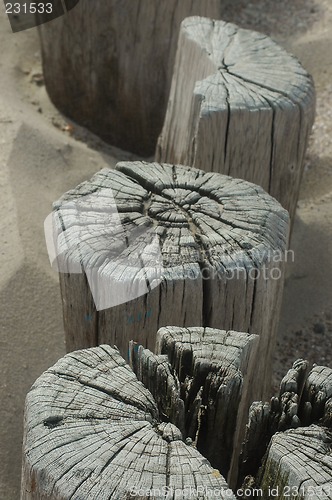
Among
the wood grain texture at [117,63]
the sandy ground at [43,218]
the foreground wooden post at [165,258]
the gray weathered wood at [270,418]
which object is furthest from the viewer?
the wood grain texture at [117,63]

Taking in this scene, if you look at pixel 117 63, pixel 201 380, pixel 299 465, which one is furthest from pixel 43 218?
pixel 299 465

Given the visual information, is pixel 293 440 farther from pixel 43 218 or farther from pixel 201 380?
pixel 43 218

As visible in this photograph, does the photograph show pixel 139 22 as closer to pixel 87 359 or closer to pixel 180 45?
pixel 180 45

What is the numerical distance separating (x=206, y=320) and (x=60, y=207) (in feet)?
1.94

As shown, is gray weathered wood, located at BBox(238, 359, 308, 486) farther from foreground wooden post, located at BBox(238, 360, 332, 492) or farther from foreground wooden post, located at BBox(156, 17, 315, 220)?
foreground wooden post, located at BBox(156, 17, 315, 220)

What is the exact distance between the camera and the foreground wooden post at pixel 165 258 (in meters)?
2.53

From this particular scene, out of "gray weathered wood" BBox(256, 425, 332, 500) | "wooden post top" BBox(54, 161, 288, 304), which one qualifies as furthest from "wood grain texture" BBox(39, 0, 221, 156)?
"gray weathered wood" BBox(256, 425, 332, 500)

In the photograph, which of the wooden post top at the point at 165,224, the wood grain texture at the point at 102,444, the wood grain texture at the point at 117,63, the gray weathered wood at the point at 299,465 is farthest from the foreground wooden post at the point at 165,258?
the wood grain texture at the point at 117,63

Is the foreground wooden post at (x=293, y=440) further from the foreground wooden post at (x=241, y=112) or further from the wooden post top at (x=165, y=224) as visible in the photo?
the foreground wooden post at (x=241, y=112)

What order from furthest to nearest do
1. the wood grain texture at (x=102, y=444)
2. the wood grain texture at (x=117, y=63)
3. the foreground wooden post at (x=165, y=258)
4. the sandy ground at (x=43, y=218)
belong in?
the wood grain texture at (x=117, y=63) → the sandy ground at (x=43, y=218) → the foreground wooden post at (x=165, y=258) → the wood grain texture at (x=102, y=444)

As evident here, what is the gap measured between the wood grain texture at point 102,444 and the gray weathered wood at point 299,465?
17 cm

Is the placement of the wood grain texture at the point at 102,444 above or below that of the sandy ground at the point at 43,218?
above

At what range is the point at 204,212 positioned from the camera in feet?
9.10

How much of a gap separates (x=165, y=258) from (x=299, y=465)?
85cm
